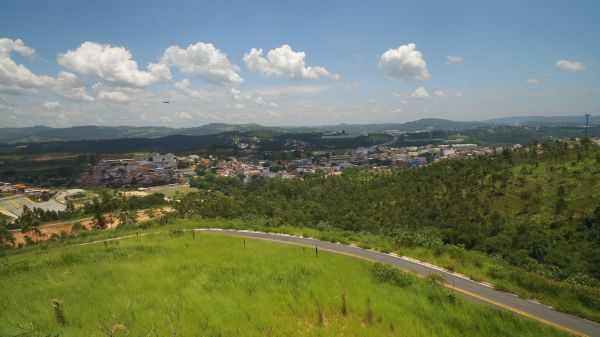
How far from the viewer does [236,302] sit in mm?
9773

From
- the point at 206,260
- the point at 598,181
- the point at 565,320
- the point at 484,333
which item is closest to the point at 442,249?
the point at 565,320

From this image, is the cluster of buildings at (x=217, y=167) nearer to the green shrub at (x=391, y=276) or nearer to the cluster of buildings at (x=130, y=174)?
the cluster of buildings at (x=130, y=174)

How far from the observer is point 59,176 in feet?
436

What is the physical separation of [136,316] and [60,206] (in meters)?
90.2

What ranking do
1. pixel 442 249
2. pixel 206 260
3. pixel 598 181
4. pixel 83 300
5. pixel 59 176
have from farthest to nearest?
pixel 59 176
pixel 598 181
pixel 442 249
pixel 206 260
pixel 83 300

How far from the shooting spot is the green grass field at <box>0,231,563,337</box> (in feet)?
27.3

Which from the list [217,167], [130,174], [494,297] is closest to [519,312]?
[494,297]

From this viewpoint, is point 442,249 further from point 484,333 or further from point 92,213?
point 92,213

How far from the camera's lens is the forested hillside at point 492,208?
115 ft

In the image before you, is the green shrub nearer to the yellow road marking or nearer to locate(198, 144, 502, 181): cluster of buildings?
Result: the yellow road marking

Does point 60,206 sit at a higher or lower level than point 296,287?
lower

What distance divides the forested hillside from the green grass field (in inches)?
389

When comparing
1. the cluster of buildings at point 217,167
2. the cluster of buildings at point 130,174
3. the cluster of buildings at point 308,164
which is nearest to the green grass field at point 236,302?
the cluster of buildings at point 217,167

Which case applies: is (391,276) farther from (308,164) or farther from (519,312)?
(308,164)
